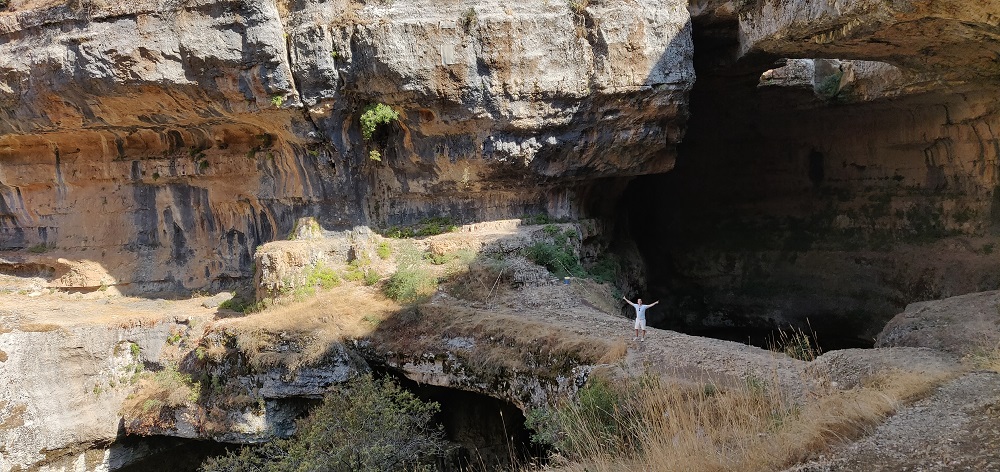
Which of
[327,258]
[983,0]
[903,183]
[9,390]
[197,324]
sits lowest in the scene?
[9,390]

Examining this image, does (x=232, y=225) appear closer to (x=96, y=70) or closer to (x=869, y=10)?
(x=96, y=70)

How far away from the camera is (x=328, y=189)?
14.2 meters

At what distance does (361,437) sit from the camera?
29.2 ft

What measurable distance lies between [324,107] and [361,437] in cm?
688

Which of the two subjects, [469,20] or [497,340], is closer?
[497,340]

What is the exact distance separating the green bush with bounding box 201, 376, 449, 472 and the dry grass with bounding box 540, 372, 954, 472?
3437mm

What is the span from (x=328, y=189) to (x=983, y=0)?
11644 mm

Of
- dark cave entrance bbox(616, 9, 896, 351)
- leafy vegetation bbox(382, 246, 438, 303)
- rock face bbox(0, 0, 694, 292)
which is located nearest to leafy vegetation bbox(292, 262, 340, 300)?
leafy vegetation bbox(382, 246, 438, 303)

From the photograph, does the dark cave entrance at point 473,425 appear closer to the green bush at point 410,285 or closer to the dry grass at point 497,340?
the dry grass at point 497,340

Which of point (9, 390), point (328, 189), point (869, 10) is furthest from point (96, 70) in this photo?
point (869, 10)

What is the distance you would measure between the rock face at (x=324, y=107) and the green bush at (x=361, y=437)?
5412 millimetres

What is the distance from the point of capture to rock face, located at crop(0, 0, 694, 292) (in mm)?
12414

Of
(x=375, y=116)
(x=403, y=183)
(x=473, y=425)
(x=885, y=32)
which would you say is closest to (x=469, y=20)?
(x=375, y=116)

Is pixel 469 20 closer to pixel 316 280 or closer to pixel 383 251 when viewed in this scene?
pixel 383 251
